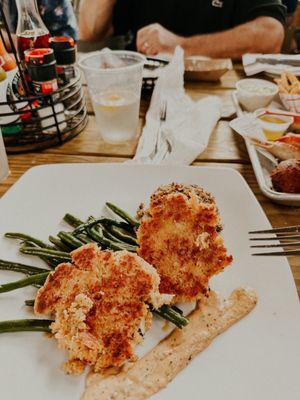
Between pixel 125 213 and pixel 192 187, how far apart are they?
29 cm

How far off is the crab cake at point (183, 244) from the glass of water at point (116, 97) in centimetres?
88

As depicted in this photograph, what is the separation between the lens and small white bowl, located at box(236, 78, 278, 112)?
2176mm

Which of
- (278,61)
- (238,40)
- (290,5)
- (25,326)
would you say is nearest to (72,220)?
(25,326)

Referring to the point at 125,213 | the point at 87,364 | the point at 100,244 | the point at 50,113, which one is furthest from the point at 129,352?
the point at 50,113

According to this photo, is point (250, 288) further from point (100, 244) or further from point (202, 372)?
point (100, 244)

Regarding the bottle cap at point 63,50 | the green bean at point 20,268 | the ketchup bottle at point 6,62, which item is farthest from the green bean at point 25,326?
the bottle cap at point 63,50

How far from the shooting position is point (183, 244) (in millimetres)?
1109

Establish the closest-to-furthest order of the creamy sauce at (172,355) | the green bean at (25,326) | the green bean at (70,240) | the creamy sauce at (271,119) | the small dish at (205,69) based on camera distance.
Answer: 1. the creamy sauce at (172,355)
2. the green bean at (25,326)
3. the green bean at (70,240)
4. the creamy sauce at (271,119)
5. the small dish at (205,69)

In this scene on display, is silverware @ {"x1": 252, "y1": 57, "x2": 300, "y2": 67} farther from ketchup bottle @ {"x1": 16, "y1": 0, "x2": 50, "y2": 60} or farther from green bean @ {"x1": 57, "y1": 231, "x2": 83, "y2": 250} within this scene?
green bean @ {"x1": 57, "y1": 231, "x2": 83, "y2": 250}

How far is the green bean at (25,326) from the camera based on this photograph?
0.99 meters

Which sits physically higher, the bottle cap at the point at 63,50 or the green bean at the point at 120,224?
the bottle cap at the point at 63,50

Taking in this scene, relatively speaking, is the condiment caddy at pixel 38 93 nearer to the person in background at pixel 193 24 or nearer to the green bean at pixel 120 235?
the green bean at pixel 120 235

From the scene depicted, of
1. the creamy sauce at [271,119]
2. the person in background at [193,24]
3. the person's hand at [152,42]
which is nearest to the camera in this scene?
the creamy sauce at [271,119]

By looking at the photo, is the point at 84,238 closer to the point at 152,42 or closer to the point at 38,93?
the point at 38,93
